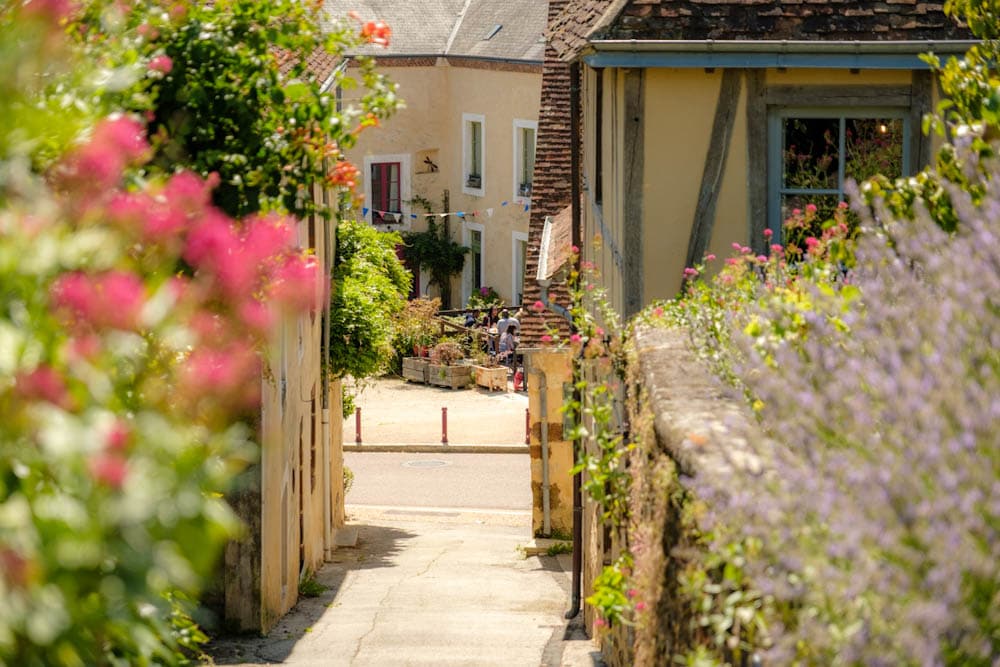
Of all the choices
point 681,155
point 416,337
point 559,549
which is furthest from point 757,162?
point 416,337

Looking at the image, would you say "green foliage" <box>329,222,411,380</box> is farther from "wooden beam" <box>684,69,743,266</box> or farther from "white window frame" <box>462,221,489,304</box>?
"white window frame" <box>462,221,489,304</box>

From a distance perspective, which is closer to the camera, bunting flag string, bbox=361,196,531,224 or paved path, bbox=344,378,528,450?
paved path, bbox=344,378,528,450

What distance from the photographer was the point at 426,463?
2688cm

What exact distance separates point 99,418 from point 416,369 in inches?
1240

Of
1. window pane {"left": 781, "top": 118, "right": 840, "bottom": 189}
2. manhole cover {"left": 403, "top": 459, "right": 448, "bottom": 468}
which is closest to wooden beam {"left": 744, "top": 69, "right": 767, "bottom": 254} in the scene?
window pane {"left": 781, "top": 118, "right": 840, "bottom": 189}

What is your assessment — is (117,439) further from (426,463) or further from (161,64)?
(426,463)

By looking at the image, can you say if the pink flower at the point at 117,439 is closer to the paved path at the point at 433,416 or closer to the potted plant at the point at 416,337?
the paved path at the point at 433,416

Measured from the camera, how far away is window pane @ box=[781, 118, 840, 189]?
36.1 ft

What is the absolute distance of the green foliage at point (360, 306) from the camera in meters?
19.3

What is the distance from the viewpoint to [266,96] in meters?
6.38

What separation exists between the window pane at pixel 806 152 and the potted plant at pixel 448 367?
22336 millimetres

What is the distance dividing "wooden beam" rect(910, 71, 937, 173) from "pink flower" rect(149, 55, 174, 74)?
21.2 feet

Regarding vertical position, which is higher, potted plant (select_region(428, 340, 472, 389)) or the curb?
potted plant (select_region(428, 340, 472, 389))

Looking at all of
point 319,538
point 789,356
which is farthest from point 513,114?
point 789,356
